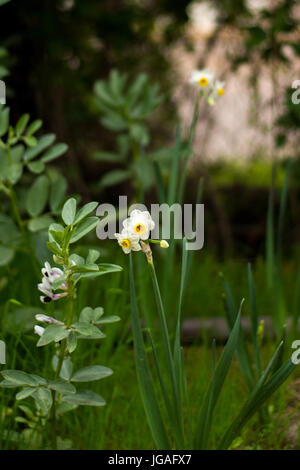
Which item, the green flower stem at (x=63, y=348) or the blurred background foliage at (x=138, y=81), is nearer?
the green flower stem at (x=63, y=348)

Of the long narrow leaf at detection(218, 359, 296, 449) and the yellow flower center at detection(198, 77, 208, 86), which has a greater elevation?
the yellow flower center at detection(198, 77, 208, 86)

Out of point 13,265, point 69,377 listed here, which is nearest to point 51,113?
point 13,265

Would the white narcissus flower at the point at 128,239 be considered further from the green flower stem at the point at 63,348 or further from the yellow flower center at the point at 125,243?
the green flower stem at the point at 63,348

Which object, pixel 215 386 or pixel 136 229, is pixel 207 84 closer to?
pixel 136 229

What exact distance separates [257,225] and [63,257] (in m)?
3.04

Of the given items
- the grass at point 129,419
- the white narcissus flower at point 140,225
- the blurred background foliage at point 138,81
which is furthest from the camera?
the blurred background foliage at point 138,81

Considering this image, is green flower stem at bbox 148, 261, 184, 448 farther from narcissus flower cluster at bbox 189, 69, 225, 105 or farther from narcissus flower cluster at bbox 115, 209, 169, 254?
narcissus flower cluster at bbox 189, 69, 225, 105

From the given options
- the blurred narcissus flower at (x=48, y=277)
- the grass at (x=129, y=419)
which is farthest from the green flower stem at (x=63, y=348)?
the grass at (x=129, y=419)

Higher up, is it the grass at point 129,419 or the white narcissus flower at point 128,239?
the white narcissus flower at point 128,239

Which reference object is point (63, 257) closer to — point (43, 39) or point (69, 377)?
point (69, 377)

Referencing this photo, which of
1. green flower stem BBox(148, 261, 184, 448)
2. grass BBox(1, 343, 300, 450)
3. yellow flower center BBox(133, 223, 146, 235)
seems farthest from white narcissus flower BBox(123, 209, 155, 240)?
grass BBox(1, 343, 300, 450)

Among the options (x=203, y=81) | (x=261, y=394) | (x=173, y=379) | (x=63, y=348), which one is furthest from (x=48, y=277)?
(x=203, y=81)

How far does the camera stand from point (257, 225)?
3.85 m

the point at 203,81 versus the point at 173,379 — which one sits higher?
the point at 203,81
